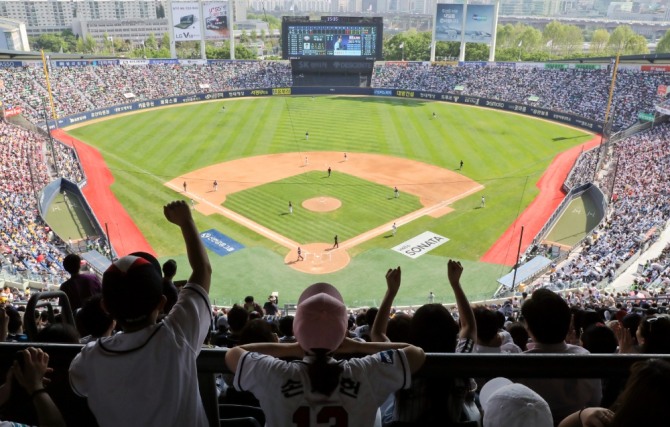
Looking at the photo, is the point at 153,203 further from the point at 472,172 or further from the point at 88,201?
the point at 472,172

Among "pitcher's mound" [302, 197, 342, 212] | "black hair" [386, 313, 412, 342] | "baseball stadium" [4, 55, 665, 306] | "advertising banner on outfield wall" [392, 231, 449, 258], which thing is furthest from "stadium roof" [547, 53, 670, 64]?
"black hair" [386, 313, 412, 342]

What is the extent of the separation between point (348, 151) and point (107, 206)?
66.2 feet

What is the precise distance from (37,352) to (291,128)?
52.0 m

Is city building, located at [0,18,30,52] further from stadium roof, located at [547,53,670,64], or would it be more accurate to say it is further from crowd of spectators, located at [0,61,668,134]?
stadium roof, located at [547,53,670,64]

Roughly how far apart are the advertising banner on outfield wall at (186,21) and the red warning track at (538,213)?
176ft

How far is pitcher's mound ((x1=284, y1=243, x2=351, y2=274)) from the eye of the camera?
88.0 ft

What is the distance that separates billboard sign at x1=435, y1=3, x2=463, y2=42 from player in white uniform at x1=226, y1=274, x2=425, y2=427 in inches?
3118

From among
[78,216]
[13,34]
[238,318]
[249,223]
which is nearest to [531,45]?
[13,34]

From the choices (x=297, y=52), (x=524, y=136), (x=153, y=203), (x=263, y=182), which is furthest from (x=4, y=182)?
(x=297, y=52)

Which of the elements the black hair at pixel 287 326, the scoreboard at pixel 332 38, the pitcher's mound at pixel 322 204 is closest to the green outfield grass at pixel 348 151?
the pitcher's mound at pixel 322 204

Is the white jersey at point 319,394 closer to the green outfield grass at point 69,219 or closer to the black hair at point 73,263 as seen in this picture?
the black hair at point 73,263

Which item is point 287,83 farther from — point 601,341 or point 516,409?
point 516,409

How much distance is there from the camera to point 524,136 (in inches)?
2020

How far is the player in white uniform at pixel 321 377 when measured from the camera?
2637 mm
